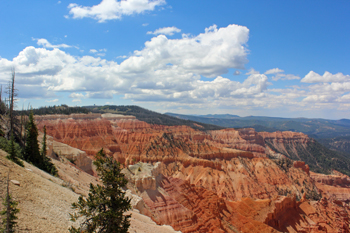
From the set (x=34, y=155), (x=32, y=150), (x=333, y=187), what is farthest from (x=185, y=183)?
(x=333, y=187)

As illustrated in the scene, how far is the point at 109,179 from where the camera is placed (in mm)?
14703

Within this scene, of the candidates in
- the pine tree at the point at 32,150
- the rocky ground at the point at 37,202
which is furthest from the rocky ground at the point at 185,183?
the pine tree at the point at 32,150

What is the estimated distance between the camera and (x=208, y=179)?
78.5 meters

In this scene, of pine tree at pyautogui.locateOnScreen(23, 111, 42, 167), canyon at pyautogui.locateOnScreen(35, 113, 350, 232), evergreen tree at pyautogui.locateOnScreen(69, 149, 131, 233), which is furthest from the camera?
canyon at pyautogui.locateOnScreen(35, 113, 350, 232)

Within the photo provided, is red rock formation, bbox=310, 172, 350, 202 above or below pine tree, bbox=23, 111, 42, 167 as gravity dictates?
below

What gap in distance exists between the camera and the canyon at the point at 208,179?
4091cm

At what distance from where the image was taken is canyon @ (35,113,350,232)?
134 feet

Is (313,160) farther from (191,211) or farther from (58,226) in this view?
(58,226)

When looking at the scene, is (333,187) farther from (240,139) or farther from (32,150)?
(32,150)

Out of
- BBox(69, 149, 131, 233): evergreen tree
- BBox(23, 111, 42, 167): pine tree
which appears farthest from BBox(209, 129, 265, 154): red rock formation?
BBox(69, 149, 131, 233): evergreen tree

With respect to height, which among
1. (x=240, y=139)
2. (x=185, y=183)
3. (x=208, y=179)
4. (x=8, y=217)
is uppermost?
(x=8, y=217)

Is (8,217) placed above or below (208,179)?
above

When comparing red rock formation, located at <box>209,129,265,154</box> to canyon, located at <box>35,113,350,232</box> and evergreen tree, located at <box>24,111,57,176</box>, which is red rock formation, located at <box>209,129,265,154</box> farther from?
evergreen tree, located at <box>24,111,57,176</box>

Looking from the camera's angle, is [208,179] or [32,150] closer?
[32,150]
